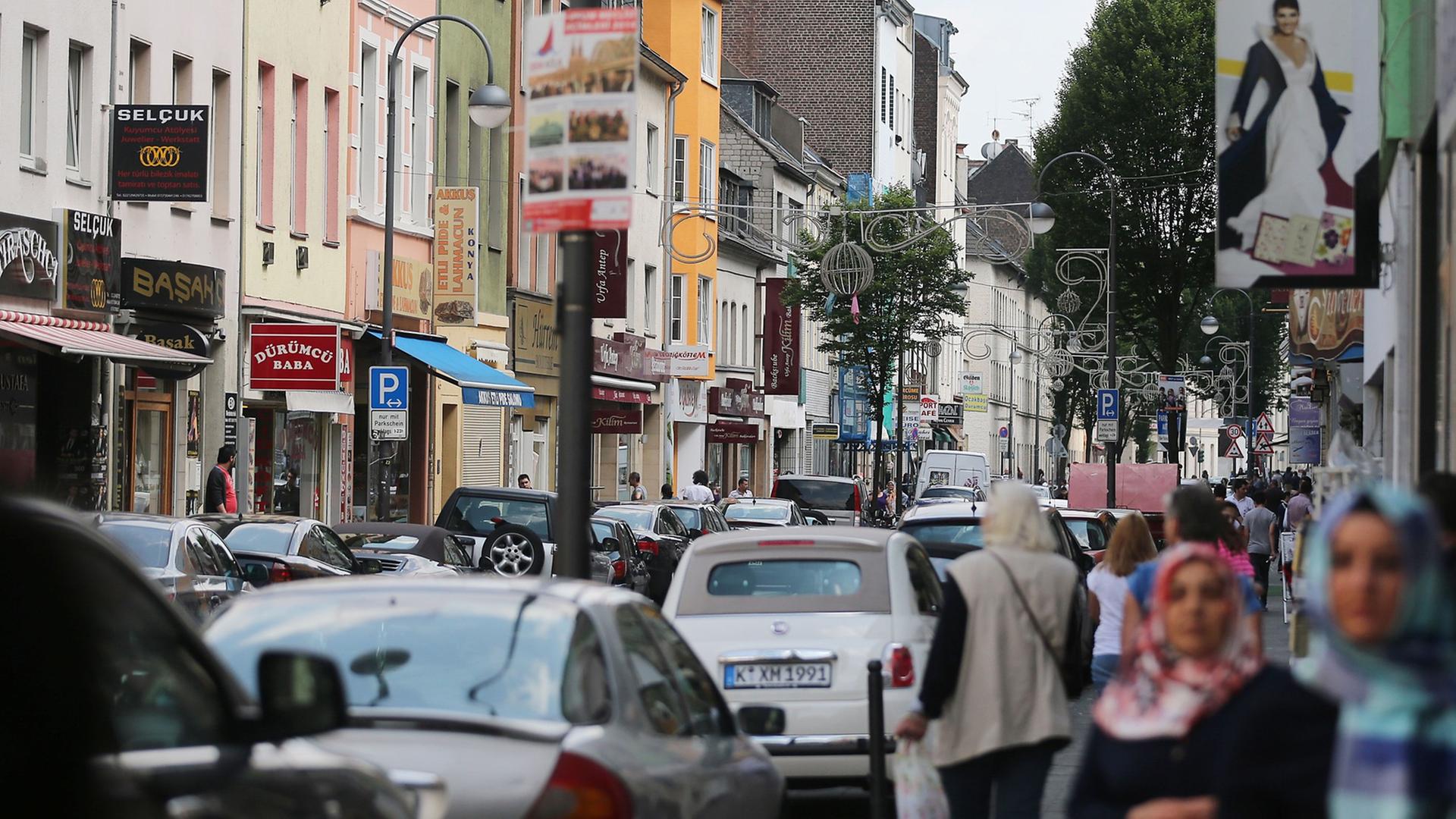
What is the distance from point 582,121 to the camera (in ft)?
33.0

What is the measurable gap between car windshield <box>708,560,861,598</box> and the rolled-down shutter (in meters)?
28.7

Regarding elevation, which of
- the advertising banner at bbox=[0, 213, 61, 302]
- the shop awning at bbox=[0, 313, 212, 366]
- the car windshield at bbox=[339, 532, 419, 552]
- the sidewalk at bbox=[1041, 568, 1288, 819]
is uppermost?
the advertising banner at bbox=[0, 213, 61, 302]

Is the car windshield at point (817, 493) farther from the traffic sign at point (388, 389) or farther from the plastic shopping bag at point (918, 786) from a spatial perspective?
the plastic shopping bag at point (918, 786)

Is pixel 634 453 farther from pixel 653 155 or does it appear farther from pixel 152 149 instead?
pixel 152 149

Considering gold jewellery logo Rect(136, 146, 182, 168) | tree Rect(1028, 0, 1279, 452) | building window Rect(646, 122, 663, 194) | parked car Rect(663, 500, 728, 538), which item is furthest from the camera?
building window Rect(646, 122, 663, 194)

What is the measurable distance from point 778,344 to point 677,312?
9.10 metres

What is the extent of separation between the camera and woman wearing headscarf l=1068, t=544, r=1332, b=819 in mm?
5086

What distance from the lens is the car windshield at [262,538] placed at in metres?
19.0

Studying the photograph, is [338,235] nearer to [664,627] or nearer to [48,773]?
[664,627]

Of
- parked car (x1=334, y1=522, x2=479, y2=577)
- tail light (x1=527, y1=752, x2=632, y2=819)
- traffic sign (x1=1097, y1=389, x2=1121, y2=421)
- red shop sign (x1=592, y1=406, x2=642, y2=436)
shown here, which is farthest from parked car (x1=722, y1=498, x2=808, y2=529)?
tail light (x1=527, y1=752, x2=632, y2=819)

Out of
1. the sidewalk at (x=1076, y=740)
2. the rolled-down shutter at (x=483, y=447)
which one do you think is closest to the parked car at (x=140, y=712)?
the sidewalk at (x=1076, y=740)

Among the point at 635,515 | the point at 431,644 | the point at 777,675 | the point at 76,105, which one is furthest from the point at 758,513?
the point at 431,644

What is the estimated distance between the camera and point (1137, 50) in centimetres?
5594

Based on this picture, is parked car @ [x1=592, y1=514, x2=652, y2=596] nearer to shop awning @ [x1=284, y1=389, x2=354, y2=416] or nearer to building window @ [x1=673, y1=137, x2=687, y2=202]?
shop awning @ [x1=284, y1=389, x2=354, y2=416]
